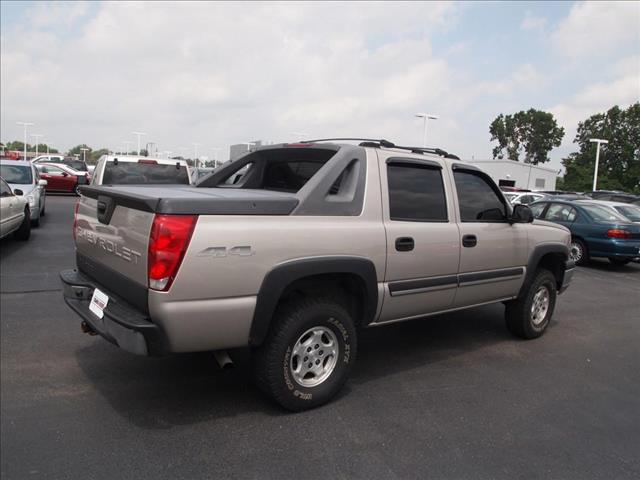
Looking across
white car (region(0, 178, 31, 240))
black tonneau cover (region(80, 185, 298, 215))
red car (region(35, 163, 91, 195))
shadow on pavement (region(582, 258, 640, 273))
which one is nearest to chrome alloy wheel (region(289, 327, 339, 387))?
black tonneau cover (region(80, 185, 298, 215))

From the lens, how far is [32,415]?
134 inches

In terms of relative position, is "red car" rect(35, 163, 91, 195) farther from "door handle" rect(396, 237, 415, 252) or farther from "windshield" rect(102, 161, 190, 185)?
"door handle" rect(396, 237, 415, 252)

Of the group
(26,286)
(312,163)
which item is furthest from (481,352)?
(26,286)

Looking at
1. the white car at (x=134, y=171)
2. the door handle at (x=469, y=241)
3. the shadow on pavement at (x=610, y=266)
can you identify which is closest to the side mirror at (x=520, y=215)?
the door handle at (x=469, y=241)

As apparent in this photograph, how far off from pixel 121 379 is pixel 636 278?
9940 mm

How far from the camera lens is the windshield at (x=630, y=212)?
11.3 metres

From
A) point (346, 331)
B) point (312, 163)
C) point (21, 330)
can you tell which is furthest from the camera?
point (21, 330)

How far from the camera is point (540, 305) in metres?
5.71

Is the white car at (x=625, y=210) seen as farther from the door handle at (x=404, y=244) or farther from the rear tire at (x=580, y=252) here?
the door handle at (x=404, y=244)

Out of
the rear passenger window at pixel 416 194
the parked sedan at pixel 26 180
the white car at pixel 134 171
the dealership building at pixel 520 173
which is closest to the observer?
the rear passenger window at pixel 416 194

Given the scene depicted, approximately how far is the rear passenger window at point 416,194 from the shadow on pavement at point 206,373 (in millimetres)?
1367

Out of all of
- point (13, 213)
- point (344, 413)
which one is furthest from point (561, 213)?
point (13, 213)

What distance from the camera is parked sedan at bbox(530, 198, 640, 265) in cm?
1058

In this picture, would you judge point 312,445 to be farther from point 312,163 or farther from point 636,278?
point 636,278
